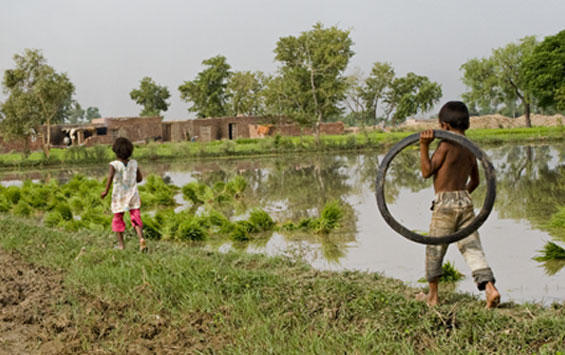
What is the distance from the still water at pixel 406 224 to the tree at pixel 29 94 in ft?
58.8

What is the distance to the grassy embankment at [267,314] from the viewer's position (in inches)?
124

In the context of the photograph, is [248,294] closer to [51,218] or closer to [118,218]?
[118,218]

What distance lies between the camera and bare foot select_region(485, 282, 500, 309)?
3.47 metres

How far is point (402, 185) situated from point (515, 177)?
2860 millimetres

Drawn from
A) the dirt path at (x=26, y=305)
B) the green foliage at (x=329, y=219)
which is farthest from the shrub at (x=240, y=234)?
the dirt path at (x=26, y=305)

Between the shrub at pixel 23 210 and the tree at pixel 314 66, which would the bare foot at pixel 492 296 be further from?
the tree at pixel 314 66

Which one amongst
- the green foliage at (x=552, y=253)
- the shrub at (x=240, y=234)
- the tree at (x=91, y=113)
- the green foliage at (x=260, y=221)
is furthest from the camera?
the tree at (x=91, y=113)

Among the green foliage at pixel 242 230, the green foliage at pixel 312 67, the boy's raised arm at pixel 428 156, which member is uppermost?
the green foliage at pixel 312 67

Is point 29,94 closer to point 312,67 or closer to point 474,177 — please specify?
point 312,67

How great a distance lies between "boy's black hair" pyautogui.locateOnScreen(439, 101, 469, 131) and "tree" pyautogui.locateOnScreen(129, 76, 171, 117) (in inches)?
2179

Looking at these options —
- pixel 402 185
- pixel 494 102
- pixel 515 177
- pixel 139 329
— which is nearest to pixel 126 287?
pixel 139 329

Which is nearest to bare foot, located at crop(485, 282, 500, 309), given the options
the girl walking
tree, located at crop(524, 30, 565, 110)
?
the girl walking

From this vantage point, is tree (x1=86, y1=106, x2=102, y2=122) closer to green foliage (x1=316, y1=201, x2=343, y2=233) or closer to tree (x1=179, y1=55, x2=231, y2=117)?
tree (x1=179, y1=55, x2=231, y2=117)

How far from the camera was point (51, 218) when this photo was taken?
8844 mm
